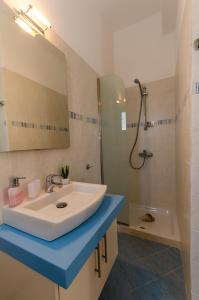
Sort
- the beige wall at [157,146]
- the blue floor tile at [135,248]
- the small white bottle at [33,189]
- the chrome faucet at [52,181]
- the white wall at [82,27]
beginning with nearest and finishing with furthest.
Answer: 1. the small white bottle at [33,189]
2. the chrome faucet at [52,181]
3. the white wall at [82,27]
4. the blue floor tile at [135,248]
5. the beige wall at [157,146]

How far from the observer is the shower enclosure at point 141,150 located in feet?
6.36

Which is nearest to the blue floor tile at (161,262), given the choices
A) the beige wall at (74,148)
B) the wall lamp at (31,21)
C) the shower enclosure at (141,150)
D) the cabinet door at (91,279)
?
the shower enclosure at (141,150)

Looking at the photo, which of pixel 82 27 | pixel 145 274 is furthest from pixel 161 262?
pixel 82 27

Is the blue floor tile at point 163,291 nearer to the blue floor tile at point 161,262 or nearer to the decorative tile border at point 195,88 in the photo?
the blue floor tile at point 161,262

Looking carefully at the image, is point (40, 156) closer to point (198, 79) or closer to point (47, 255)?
point (47, 255)

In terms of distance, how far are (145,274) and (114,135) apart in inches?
56.5

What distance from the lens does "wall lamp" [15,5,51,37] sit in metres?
0.92

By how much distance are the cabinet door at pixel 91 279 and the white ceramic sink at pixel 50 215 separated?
0.75 feet

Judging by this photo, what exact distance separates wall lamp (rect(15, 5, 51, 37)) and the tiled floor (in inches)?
76.6

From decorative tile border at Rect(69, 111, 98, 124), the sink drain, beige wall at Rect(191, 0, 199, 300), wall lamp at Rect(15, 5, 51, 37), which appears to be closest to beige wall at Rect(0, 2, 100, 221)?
decorative tile border at Rect(69, 111, 98, 124)

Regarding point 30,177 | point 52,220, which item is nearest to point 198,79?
point 52,220

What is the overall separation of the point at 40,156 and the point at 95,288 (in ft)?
2.80

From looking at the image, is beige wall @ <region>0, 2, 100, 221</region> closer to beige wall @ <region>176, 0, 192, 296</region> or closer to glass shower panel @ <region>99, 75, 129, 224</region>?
glass shower panel @ <region>99, 75, 129, 224</region>

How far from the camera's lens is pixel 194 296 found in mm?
947
